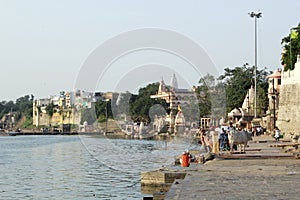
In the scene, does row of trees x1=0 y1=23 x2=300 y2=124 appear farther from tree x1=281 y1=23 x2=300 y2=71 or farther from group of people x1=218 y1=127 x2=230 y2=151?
group of people x1=218 y1=127 x2=230 y2=151

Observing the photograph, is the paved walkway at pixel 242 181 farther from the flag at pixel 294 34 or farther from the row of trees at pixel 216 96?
the row of trees at pixel 216 96

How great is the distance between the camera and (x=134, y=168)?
100 ft

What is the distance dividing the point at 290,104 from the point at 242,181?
30.6 meters

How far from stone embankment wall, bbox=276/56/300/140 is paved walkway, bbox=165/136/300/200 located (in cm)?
2208

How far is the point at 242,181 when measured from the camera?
13.2 m

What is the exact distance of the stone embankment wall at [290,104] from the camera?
1597 inches

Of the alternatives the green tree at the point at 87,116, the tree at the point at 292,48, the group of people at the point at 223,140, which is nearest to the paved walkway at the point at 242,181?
the group of people at the point at 223,140

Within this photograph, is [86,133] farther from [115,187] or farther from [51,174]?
[115,187]

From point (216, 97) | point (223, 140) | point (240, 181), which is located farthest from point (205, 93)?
point (240, 181)

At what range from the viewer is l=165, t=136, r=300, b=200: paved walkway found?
1115 centimetres

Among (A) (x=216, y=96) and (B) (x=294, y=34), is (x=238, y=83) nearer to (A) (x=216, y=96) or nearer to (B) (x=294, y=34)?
(A) (x=216, y=96)

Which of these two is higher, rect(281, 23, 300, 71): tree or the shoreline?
rect(281, 23, 300, 71): tree

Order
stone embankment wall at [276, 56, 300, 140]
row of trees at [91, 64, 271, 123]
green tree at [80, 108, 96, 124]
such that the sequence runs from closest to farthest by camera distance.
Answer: stone embankment wall at [276, 56, 300, 140], row of trees at [91, 64, 271, 123], green tree at [80, 108, 96, 124]

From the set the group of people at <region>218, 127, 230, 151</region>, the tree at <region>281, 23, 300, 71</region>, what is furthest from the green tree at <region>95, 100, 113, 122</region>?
the group of people at <region>218, 127, 230, 151</region>
